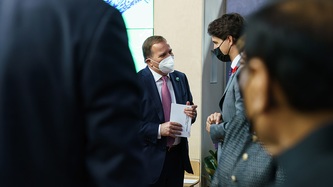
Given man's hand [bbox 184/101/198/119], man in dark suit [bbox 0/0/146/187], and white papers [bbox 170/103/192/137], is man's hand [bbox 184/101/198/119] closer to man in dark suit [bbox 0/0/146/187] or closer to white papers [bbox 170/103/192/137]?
white papers [bbox 170/103/192/137]

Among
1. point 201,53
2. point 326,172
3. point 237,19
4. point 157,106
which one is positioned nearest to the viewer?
point 326,172

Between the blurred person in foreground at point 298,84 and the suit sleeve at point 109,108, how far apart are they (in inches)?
23.3

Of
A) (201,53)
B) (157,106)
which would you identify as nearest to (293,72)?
(157,106)

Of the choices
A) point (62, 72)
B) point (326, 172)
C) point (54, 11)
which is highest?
point (54, 11)

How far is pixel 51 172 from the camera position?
137cm

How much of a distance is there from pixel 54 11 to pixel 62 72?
178mm

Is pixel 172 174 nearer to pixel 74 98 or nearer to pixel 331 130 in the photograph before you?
pixel 74 98

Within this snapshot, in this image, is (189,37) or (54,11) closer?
(54,11)

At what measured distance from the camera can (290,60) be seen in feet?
2.63

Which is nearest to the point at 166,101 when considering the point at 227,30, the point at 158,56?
the point at 158,56

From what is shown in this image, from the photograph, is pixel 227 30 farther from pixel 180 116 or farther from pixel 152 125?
pixel 152 125

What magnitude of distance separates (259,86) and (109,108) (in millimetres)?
594

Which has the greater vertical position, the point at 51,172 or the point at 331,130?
the point at 331,130

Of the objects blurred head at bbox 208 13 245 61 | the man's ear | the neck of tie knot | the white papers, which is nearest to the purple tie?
the neck of tie knot
